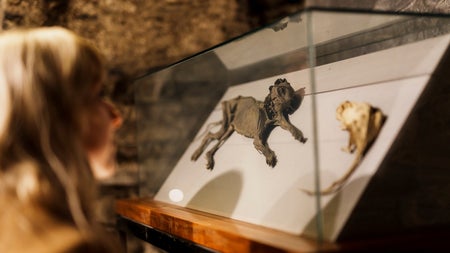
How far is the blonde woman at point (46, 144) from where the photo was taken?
3.67 ft

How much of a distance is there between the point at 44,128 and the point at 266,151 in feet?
2.60

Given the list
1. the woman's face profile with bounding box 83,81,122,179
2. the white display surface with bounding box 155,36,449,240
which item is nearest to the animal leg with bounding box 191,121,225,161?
the white display surface with bounding box 155,36,449,240

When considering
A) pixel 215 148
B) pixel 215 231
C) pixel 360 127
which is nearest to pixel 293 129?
pixel 360 127

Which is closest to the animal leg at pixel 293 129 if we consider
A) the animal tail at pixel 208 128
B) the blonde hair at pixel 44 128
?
the animal tail at pixel 208 128

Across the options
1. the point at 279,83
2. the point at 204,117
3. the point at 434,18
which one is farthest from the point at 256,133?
the point at 434,18

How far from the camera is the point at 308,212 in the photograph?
4.19 feet

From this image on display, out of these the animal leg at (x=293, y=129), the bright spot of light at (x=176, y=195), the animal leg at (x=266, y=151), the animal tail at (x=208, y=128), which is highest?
the animal tail at (x=208, y=128)

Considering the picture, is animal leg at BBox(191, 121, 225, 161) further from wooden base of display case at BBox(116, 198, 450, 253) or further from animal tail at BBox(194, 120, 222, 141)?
wooden base of display case at BBox(116, 198, 450, 253)

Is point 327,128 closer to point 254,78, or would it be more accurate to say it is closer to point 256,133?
point 256,133

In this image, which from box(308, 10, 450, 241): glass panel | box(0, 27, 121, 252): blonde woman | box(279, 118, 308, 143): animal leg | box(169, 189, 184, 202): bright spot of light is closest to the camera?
box(0, 27, 121, 252): blonde woman

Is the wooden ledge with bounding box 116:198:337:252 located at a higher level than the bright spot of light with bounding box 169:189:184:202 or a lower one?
lower

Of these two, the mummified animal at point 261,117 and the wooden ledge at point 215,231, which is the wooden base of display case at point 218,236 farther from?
the mummified animal at point 261,117

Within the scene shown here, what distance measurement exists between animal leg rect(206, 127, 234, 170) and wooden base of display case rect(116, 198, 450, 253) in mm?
215

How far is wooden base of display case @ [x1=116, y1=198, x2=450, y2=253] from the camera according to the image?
45.8 inches
